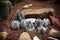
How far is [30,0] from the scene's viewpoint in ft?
23.0

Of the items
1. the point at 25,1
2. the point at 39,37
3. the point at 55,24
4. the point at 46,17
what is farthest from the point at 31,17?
the point at 25,1

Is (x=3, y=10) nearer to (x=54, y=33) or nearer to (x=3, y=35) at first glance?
(x=3, y=35)

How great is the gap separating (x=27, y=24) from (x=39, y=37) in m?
0.46

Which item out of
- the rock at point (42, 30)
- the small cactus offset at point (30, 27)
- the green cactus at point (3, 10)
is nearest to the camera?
the rock at point (42, 30)

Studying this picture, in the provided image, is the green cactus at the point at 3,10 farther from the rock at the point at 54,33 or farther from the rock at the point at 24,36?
the rock at the point at 54,33

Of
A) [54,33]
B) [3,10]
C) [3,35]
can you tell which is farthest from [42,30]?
[3,10]

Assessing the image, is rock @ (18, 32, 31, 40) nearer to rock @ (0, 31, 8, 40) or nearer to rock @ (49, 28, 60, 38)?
rock @ (0, 31, 8, 40)

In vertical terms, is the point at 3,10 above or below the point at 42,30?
above

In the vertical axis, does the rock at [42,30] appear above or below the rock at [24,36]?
above

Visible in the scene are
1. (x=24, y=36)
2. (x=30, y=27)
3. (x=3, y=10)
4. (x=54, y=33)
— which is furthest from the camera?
(x=3, y=10)

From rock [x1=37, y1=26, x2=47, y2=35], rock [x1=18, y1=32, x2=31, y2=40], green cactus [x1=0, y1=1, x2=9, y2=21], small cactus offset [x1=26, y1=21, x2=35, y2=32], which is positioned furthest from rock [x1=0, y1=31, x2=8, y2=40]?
green cactus [x1=0, y1=1, x2=9, y2=21]

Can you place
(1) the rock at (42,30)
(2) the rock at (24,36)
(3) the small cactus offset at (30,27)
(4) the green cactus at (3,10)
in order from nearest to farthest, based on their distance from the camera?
1. (2) the rock at (24,36)
2. (1) the rock at (42,30)
3. (3) the small cactus offset at (30,27)
4. (4) the green cactus at (3,10)

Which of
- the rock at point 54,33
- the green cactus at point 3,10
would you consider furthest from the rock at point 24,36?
the green cactus at point 3,10

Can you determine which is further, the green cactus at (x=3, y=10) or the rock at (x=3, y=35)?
the green cactus at (x=3, y=10)
